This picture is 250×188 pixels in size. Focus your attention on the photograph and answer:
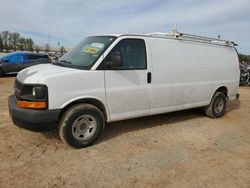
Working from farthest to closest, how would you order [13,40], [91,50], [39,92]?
[13,40], [91,50], [39,92]

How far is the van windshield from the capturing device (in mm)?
4621

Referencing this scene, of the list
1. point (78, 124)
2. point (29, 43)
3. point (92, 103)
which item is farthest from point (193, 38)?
point (29, 43)

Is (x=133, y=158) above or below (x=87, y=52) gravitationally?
below

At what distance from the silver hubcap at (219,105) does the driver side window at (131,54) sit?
10.0ft

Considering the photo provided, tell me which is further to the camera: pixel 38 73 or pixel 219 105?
pixel 219 105

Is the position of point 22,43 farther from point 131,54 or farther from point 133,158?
point 133,158

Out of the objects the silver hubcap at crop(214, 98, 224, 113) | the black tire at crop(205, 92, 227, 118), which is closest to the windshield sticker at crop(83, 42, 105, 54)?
the black tire at crop(205, 92, 227, 118)

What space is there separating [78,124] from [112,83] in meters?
0.98

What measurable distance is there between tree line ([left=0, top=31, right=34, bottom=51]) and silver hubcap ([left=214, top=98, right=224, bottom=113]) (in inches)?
2855

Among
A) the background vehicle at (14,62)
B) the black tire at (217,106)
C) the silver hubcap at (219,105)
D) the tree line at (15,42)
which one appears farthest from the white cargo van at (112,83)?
the tree line at (15,42)

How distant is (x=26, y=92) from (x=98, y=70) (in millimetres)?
1280

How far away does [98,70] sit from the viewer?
4.54 meters

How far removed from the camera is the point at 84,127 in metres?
4.62

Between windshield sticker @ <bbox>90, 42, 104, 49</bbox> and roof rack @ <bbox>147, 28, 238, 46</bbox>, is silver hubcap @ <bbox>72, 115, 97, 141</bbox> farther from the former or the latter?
roof rack @ <bbox>147, 28, 238, 46</bbox>
